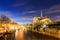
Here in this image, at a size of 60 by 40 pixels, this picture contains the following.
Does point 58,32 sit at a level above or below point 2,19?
below

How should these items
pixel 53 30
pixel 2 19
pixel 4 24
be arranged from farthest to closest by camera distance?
pixel 4 24 < pixel 2 19 < pixel 53 30

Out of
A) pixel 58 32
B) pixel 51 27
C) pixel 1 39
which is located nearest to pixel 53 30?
pixel 51 27

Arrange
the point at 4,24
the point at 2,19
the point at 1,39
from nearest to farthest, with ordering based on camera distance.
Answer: the point at 1,39 → the point at 2,19 → the point at 4,24

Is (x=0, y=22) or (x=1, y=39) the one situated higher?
(x=0, y=22)

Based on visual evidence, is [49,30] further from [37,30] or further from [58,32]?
[37,30]

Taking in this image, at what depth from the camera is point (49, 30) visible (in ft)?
85.0

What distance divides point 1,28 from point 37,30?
8.35m

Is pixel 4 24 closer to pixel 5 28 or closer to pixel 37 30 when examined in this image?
pixel 5 28

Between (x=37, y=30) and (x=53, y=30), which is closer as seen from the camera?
(x=53, y=30)

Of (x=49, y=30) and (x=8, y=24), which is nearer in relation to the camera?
(x=49, y=30)

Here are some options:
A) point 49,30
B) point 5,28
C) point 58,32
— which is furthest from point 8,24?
point 58,32

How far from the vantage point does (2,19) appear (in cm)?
2853

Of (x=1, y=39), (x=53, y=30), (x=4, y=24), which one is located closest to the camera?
(x=1, y=39)

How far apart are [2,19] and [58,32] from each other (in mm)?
9356
